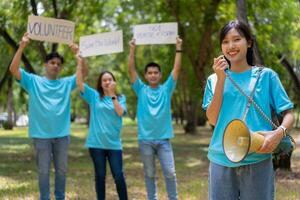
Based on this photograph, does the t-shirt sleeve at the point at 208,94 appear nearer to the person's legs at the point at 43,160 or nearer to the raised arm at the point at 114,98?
the raised arm at the point at 114,98

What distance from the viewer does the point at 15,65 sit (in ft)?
18.5

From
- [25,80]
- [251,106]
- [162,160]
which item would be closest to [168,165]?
[162,160]

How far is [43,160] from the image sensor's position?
5.66 meters

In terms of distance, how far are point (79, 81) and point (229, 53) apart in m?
3.22

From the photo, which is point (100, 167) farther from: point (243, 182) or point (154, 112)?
point (243, 182)

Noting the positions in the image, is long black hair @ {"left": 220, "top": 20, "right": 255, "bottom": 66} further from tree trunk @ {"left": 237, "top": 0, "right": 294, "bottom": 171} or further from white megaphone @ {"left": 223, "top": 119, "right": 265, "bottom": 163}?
tree trunk @ {"left": 237, "top": 0, "right": 294, "bottom": 171}

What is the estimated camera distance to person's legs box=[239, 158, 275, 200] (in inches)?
Answer: 117

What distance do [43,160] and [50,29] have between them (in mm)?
1856

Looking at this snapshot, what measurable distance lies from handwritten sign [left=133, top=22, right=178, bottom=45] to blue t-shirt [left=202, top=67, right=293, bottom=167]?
3.75m

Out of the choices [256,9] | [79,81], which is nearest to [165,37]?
[79,81]

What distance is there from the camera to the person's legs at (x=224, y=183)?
3039 mm

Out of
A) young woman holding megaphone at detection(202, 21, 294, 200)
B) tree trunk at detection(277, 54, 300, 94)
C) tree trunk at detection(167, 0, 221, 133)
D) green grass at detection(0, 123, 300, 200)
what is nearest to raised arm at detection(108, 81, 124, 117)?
green grass at detection(0, 123, 300, 200)

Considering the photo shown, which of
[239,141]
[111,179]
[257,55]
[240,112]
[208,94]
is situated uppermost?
[257,55]

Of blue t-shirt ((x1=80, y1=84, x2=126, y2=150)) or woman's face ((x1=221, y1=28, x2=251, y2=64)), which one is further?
blue t-shirt ((x1=80, y1=84, x2=126, y2=150))
